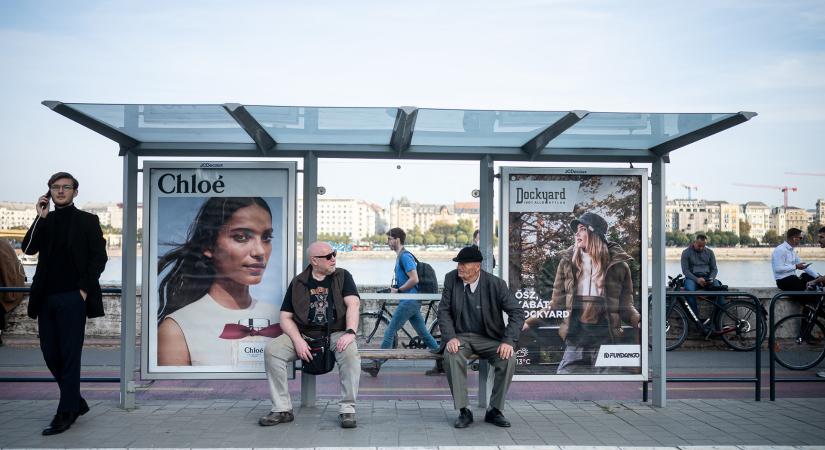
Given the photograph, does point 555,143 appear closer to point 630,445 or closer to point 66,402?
point 630,445

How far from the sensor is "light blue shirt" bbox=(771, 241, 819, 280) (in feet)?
34.0

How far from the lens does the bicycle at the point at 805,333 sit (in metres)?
9.13

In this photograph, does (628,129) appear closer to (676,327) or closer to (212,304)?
(212,304)

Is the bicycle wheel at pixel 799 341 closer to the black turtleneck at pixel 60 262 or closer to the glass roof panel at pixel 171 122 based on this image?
the glass roof panel at pixel 171 122

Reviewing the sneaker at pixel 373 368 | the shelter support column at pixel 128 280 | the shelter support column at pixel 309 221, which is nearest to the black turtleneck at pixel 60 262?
the shelter support column at pixel 128 280

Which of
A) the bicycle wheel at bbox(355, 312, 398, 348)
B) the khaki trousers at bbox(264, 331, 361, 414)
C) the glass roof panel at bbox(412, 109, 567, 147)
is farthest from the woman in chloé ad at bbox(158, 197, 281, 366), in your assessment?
the bicycle wheel at bbox(355, 312, 398, 348)

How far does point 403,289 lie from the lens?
803 centimetres

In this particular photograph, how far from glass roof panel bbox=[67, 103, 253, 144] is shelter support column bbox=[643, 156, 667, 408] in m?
3.60

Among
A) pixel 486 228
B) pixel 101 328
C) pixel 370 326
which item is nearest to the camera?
pixel 486 228

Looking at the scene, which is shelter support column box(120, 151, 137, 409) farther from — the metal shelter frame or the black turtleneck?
the black turtleneck

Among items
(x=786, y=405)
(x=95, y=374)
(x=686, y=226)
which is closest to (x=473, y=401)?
(x=786, y=405)

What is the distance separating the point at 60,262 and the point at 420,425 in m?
3.00

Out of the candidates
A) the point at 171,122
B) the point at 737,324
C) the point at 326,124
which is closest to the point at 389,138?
the point at 326,124

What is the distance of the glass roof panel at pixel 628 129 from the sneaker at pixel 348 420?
112 inches
